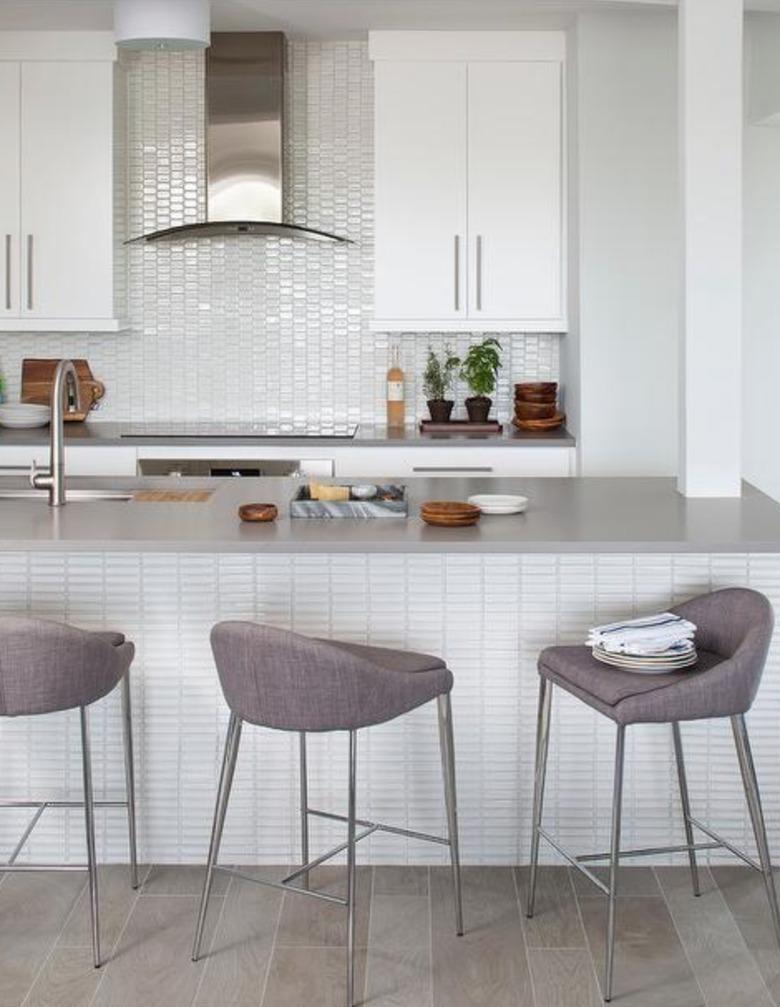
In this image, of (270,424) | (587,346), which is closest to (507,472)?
(587,346)

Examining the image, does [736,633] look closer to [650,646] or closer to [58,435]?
[650,646]

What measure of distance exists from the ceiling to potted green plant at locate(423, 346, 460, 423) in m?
1.37

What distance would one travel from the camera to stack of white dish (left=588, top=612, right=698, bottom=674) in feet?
11.3

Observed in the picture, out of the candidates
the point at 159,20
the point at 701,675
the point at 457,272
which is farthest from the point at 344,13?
the point at 701,675

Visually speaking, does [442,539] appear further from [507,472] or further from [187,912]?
[507,472]

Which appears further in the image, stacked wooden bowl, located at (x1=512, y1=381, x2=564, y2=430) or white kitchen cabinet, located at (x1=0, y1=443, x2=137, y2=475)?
stacked wooden bowl, located at (x1=512, y1=381, x2=564, y2=430)

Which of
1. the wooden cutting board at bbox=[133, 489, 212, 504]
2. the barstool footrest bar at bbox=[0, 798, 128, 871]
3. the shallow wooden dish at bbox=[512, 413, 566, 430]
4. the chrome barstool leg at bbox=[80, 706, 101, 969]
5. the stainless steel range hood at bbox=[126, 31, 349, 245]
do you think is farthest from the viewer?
the shallow wooden dish at bbox=[512, 413, 566, 430]

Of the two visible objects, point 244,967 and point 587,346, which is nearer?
point 244,967

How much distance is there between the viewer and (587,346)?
5.95 m

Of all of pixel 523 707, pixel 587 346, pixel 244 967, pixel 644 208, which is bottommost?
pixel 244 967

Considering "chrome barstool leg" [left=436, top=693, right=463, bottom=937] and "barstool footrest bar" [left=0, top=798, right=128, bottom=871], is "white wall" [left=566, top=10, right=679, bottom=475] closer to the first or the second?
"chrome barstool leg" [left=436, top=693, right=463, bottom=937]

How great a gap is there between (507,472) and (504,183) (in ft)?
3.92

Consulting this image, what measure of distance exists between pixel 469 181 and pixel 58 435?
2571 millimetres

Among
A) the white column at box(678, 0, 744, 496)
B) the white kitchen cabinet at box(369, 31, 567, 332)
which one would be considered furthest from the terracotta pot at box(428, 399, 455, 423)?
the white column at box(678, 0, 744, 496)
